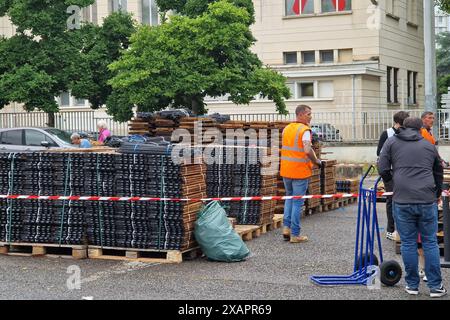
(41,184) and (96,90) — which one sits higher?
(96,90)

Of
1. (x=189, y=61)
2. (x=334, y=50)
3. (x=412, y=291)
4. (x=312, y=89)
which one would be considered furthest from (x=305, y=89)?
(x=412, y=291)

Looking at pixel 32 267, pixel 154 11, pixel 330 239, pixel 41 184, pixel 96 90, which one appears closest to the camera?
pixel 32 267

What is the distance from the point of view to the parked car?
27.7 metres

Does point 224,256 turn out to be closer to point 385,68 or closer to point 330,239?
point 330,239

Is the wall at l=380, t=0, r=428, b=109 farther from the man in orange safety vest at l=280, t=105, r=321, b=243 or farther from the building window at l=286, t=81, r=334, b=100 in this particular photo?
the man in orange safety vest at l=280, t=105, r=321, b=243

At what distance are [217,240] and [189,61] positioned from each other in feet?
43.8

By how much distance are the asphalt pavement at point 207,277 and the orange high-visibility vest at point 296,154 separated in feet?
3.79

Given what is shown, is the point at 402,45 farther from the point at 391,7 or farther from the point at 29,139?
the point at 29,139

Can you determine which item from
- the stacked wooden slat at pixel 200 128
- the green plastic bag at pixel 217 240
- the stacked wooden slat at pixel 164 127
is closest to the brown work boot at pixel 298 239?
the green plastic bag at pixel 217 240

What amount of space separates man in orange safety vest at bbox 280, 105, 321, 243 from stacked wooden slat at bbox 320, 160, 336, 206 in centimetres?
395

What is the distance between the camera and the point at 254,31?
3844 cm

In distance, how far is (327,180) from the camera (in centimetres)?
1573

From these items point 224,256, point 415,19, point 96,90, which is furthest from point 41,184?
point 415,19

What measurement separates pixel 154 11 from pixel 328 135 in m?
17.4
